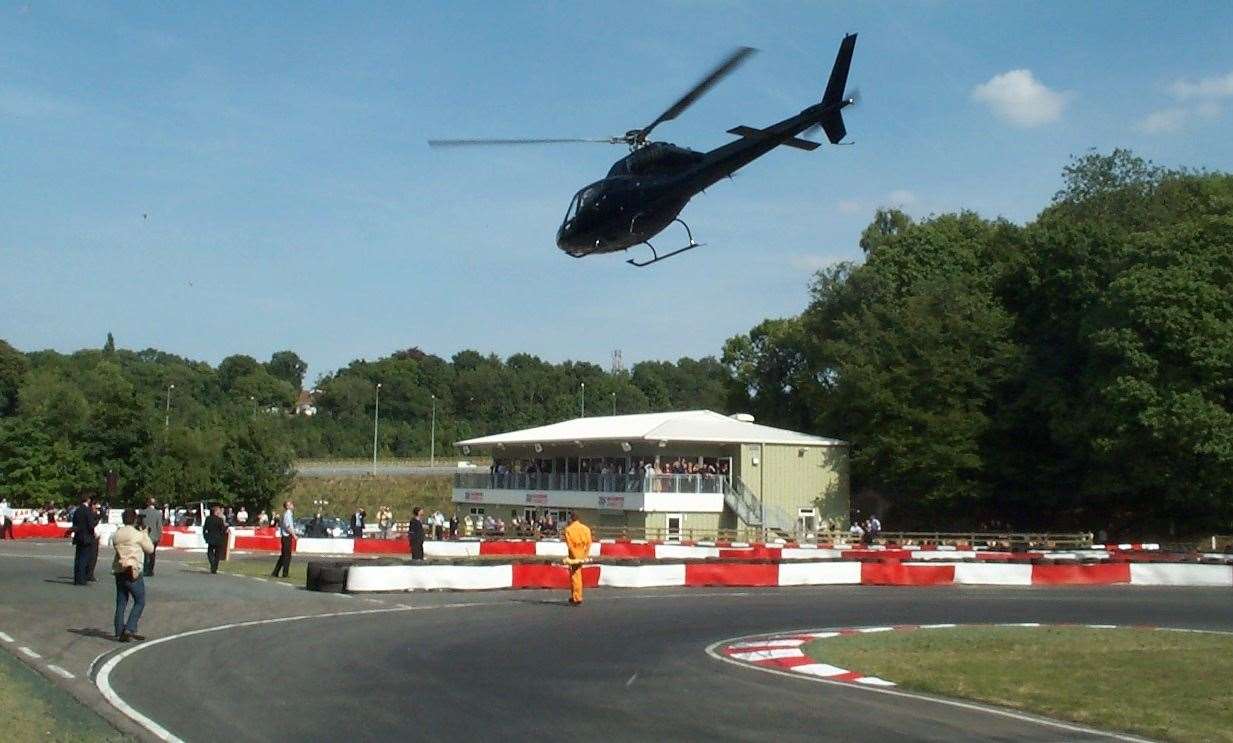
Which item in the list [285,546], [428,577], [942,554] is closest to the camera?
[428,577]

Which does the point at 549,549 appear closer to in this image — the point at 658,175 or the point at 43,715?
the point at 658,175

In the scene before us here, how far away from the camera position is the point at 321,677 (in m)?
13.4

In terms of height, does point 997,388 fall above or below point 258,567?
above

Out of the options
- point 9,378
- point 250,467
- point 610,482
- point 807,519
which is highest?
point 9,378

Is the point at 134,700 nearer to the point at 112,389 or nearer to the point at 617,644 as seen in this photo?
the point at 617,644

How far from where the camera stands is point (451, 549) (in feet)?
131

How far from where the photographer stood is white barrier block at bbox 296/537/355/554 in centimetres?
4166

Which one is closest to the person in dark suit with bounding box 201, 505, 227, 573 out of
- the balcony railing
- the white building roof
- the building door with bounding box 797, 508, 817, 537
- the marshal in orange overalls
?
the marshal in orange overalls

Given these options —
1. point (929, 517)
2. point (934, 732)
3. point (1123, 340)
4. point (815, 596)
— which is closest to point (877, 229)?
point (929, 517)

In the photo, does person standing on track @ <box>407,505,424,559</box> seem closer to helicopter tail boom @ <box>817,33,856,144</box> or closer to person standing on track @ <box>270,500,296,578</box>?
person standing on track @ <box>270,500,296,578</box>

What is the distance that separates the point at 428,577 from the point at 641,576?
491 cm

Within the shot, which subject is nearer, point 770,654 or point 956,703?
point 956,703

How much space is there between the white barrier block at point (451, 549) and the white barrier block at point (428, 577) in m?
13.2

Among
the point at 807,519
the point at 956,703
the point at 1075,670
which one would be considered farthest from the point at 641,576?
the point at 807,519
